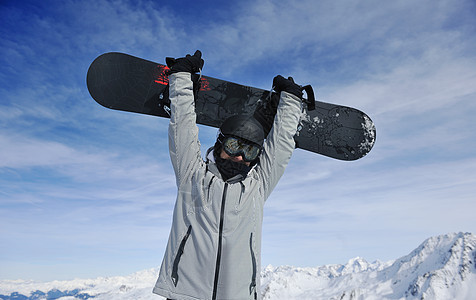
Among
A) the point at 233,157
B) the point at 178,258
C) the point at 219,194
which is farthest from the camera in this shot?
the point at 233,157

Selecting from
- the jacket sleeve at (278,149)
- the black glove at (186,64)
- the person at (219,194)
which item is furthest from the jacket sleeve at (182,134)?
the jacket sleeve at (278,149)

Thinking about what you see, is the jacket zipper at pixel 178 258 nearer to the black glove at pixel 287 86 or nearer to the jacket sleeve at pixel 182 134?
the jacket sleeve at pixel 182 134

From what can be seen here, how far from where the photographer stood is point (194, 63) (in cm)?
390

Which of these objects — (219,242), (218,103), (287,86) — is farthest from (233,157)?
(218,103)

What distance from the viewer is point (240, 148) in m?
3.81

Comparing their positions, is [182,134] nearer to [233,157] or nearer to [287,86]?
[233,157]

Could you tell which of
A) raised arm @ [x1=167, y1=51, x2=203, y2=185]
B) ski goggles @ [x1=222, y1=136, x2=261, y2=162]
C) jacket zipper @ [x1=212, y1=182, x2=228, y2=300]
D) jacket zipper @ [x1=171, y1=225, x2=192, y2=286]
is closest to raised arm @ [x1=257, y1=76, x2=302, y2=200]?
ski goggles @ [x1=222, y1=136, x2=261, y2=162]

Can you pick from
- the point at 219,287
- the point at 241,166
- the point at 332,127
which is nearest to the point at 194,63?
the point at 241,166

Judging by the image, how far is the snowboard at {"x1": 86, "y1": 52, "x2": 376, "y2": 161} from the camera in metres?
5.35

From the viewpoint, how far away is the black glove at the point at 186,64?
377cm

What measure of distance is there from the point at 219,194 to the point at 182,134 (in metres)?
0.72

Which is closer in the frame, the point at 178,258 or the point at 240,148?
the point at 178,258

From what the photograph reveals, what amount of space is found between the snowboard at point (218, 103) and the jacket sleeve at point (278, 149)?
656 mm

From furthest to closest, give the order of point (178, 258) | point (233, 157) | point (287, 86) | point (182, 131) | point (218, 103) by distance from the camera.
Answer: point (218, 103) → point (287, 86) → point (233, 157) → point (182, 131) → point (178, 258)
